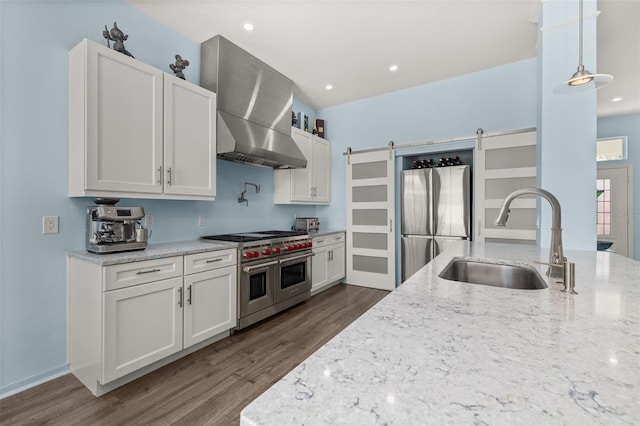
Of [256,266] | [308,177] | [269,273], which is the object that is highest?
[308,177]

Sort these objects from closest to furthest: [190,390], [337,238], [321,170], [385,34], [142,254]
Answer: [190,390], [142,254], [385,34], [337,238], [321,170]

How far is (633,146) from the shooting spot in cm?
490

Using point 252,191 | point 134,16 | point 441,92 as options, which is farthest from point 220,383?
point 441,92

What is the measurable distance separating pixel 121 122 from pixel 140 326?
1456 mm

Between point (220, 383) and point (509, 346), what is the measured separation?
6.45ft

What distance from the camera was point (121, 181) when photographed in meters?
2.04

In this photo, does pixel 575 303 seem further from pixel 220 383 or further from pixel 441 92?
pixel 441 92

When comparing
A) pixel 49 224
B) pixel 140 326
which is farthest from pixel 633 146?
pixel 49 224

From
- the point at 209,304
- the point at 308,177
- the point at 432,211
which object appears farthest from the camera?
the point at 308,177

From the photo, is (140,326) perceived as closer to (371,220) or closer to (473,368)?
(473,368)

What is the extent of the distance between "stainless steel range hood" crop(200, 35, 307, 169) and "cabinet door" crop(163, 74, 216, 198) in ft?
0.46

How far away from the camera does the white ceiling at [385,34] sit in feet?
7.92

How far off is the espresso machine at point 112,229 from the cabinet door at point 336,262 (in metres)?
2.57

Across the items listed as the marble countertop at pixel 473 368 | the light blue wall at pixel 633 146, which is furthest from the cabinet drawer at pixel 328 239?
the light blue wall at pixel 633 146
